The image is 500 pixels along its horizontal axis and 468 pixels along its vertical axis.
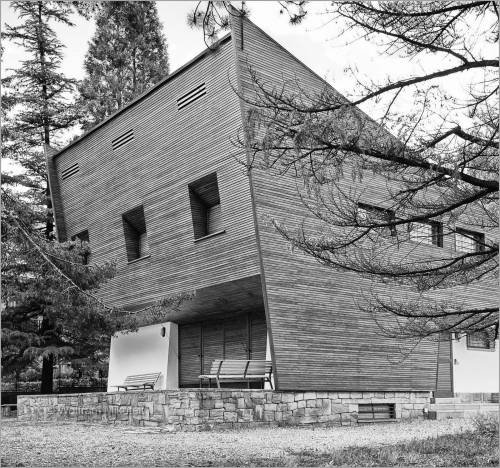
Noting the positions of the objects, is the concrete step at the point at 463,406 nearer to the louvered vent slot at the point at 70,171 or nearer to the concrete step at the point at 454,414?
the concrete step at the point at 454,414

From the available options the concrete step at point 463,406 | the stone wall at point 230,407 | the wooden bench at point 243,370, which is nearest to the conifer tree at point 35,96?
the stone wall at point 230,407

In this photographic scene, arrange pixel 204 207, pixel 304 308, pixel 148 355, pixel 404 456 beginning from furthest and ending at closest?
pixel 148 355 < pixel 204 207 < pixel 304 308 < pixel 404 456

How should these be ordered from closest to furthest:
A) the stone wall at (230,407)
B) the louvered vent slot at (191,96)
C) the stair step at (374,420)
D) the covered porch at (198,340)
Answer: the stone wall at (230,407) → the stair step at (374,420) → the louvered vent slot at (191,96) → the covered porch at (198,340)

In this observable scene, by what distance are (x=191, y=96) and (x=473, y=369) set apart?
10649 millimetres

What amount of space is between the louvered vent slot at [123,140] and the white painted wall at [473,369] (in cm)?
988

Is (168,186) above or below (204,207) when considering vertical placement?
above

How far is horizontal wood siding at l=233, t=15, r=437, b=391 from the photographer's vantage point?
504 inches

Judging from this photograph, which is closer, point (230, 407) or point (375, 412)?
point (230, 407)

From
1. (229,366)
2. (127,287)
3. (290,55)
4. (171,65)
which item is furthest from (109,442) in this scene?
(171,65)

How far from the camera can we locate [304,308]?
1323 cm

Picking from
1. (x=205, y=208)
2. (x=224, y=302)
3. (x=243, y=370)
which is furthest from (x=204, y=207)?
(x=243, y=370)

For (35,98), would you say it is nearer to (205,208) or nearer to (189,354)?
(205,208)

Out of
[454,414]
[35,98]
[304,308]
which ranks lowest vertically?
[454,414]

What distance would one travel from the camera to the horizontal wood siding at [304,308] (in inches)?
504
